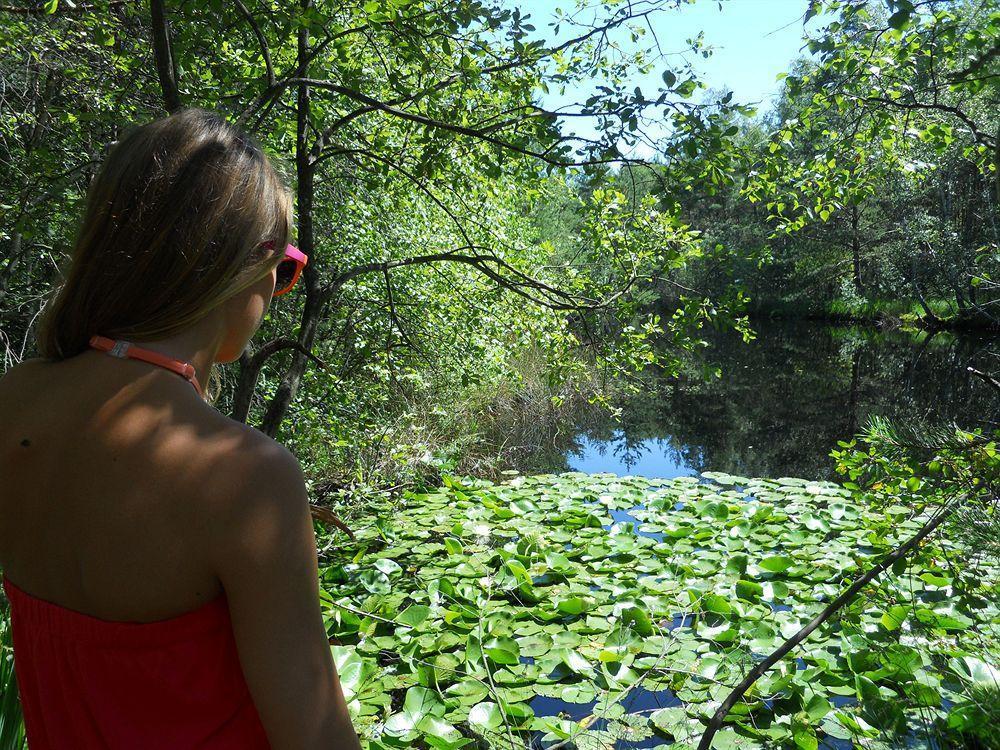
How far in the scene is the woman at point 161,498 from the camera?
0.75m

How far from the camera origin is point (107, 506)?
2.49 feet

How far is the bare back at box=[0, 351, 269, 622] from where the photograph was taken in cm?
75

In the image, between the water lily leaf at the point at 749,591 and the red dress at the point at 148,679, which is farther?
the water lily leaf at the point at 749,591

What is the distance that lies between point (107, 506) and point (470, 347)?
16.7 ft

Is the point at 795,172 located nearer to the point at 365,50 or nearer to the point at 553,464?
the point at 365,50

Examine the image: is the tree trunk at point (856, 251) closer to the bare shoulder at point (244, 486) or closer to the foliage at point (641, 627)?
the foliage at point (641, 627)

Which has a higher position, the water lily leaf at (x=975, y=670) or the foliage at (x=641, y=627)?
the water lily leaf at (x=975, y=670)

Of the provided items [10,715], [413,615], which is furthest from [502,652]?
[10,715]

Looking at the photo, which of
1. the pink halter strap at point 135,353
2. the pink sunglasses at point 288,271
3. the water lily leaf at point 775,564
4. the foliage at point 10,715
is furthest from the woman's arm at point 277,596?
the water lily leaf at point 775,564

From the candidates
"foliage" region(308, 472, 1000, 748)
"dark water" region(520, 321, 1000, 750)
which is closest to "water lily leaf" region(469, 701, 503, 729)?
"foliage" region(308, 472, 1000, 748)

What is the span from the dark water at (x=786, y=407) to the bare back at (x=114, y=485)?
7399 millimetres

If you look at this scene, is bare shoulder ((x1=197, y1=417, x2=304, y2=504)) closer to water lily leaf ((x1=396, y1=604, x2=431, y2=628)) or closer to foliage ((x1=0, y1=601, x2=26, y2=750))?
foliage ((x1=0, y1=601, x2=26, y2=750))

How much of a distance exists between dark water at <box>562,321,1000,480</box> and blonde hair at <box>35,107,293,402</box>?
7278 millimetres

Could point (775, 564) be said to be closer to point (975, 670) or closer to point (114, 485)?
point (975, 670)
